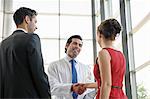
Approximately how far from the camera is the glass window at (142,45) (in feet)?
12.8

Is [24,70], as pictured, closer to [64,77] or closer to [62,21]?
[64,77]

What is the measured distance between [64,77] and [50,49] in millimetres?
2978

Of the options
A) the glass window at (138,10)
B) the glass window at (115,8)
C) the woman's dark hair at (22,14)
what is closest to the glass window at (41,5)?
the glass window at (115,8)

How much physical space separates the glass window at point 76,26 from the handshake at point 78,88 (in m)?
3.32

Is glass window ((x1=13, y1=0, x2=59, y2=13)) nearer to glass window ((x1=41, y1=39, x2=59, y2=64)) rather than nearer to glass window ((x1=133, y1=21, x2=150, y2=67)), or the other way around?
glass window ((x1=41, y1=39, x2=59, y2=64))

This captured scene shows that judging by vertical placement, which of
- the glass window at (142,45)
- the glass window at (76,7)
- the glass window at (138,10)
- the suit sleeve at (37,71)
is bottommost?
the suit sleeve at (37,71)

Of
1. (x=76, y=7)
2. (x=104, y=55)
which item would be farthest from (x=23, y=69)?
(x=76, y=7)

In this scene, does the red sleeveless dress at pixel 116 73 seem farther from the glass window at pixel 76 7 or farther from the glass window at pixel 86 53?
the glass window at pixel 76 7

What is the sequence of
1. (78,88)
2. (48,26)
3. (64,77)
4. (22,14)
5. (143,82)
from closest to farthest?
(22,14) < (78,88) < (64,77) < (143,82) < (48,26)

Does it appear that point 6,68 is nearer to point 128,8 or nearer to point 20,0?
point 128,8

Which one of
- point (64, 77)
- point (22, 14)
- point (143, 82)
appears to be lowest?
point (143, 82)

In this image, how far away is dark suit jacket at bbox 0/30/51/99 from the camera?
7.74 feet

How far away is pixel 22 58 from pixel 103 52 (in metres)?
0.66

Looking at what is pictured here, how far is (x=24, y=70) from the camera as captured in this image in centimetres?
238
